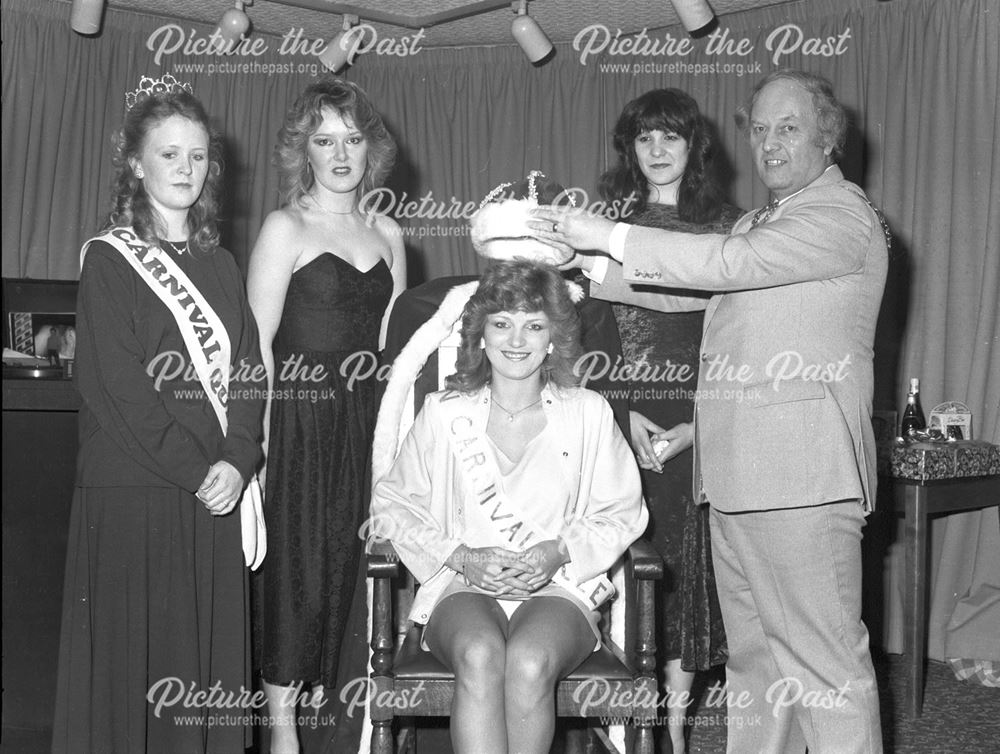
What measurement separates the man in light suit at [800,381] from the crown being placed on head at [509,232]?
200mm

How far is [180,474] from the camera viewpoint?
6.96 ft

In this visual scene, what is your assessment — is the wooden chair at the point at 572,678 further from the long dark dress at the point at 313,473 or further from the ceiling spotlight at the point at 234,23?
the ceiling spotlight at the point at 234,23

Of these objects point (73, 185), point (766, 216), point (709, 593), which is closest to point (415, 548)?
point (709, 593)

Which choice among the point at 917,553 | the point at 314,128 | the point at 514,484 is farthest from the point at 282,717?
the point at 917,553

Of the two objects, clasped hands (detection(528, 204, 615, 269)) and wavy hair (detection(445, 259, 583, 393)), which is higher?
clasped hands (detection(528, 204, 615, 269))

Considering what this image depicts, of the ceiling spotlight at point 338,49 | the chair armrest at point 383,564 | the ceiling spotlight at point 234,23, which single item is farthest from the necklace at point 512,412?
the ceiling spotlight at point 338,49

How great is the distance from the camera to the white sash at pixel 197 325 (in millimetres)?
2162

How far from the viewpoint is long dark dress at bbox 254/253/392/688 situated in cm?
253

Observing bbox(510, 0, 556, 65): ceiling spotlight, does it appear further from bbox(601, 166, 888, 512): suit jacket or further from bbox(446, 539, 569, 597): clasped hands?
bbox(446, 539, 569, 597): clasped hands

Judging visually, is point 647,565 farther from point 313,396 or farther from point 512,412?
point 313,396

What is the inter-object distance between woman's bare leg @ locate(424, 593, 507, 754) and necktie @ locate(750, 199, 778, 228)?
0.98 meters

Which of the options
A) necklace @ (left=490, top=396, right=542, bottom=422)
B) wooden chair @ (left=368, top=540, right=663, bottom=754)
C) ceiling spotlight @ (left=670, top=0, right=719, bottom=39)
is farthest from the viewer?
ceiling spotlight @ (left=670, top=0, right=719, bottom=39)

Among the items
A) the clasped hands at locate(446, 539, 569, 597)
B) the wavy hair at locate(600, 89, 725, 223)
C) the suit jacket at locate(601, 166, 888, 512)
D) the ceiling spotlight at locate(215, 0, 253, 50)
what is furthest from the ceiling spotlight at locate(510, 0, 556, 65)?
the clasped hands at locate(446, 539, 569, 597)

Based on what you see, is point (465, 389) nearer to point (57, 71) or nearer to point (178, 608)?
point (178, 608)
